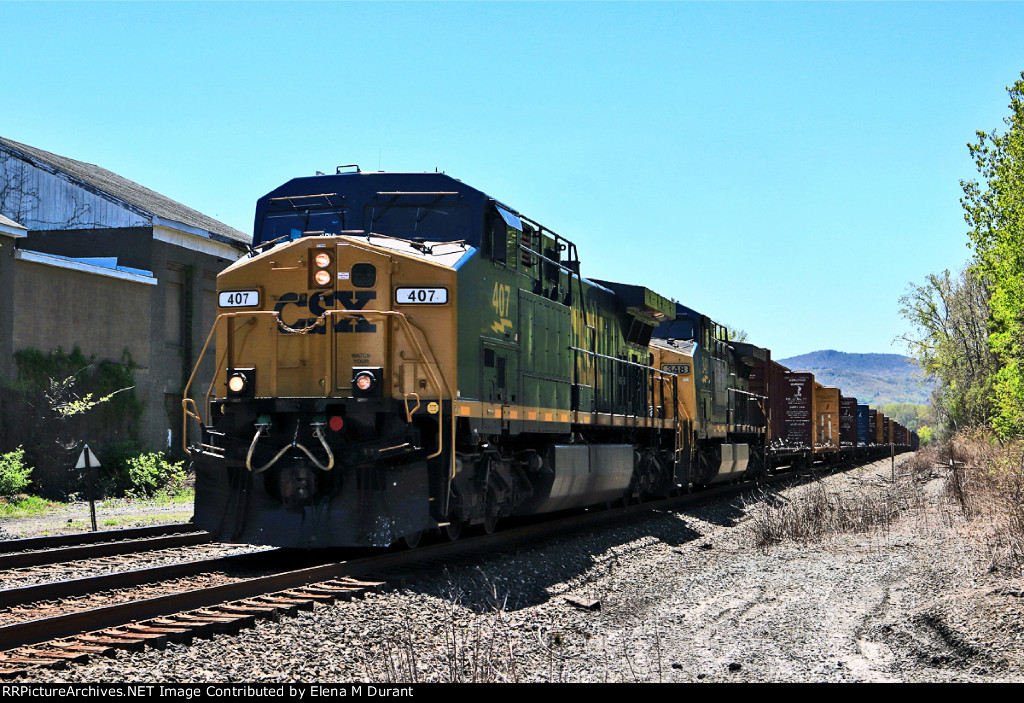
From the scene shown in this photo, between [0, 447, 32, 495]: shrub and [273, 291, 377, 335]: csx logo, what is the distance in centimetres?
1278

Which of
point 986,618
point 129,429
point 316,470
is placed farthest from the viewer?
point 129,429

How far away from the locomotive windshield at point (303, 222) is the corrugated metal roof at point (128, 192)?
15.8m

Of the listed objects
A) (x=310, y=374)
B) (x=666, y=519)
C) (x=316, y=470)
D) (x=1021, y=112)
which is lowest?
(x=666, y=519)

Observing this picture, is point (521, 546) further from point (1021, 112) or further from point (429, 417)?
point (1021, 112)

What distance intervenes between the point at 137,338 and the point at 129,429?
7.53 feet

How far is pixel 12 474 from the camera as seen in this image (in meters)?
19.2

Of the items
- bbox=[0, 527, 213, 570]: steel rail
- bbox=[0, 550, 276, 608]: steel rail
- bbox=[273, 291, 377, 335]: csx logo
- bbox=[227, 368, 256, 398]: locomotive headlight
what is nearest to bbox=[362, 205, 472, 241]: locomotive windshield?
bbox=[273, 291, 377, 335]: csx logo

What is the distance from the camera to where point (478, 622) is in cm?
754

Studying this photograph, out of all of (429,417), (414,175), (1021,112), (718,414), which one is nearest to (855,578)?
(429,417)

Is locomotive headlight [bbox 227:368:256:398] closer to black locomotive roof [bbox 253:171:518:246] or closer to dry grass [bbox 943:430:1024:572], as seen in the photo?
black locomotive roof [bbox 253:171:518:246]

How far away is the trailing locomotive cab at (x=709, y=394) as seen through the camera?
18812 millimetres

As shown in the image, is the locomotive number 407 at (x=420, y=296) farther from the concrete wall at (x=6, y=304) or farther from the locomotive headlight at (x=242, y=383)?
the concrete wall at (x=6, y=304)

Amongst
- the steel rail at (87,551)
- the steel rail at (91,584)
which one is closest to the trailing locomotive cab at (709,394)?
the steel rail at (87,551)

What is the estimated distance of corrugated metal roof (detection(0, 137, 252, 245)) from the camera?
25.9 meters
